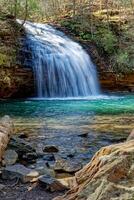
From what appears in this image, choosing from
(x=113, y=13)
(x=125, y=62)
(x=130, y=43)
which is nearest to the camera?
(x=125, y=62)

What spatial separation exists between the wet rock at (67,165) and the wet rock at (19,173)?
0.62 m

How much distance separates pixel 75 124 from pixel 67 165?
180 inches

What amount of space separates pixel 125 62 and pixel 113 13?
24.9 feet

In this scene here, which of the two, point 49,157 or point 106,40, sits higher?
point 106,40

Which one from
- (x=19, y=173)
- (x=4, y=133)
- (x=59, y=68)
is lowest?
(x=19, y=173)

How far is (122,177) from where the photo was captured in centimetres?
270

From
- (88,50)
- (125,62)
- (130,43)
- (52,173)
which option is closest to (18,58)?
(88,50)

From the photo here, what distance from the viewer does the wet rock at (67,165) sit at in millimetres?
7035

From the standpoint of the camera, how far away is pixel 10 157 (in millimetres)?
7539

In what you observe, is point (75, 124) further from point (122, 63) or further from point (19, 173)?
point (122, 63)

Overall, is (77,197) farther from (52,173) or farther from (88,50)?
(88,50)

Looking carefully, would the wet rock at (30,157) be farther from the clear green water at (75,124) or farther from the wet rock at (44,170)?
the clear green water at (75,124)

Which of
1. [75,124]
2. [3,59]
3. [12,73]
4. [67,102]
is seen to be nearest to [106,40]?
[12,73]

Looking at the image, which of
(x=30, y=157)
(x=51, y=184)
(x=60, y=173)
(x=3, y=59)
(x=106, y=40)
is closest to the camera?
(x=51, y=184)
